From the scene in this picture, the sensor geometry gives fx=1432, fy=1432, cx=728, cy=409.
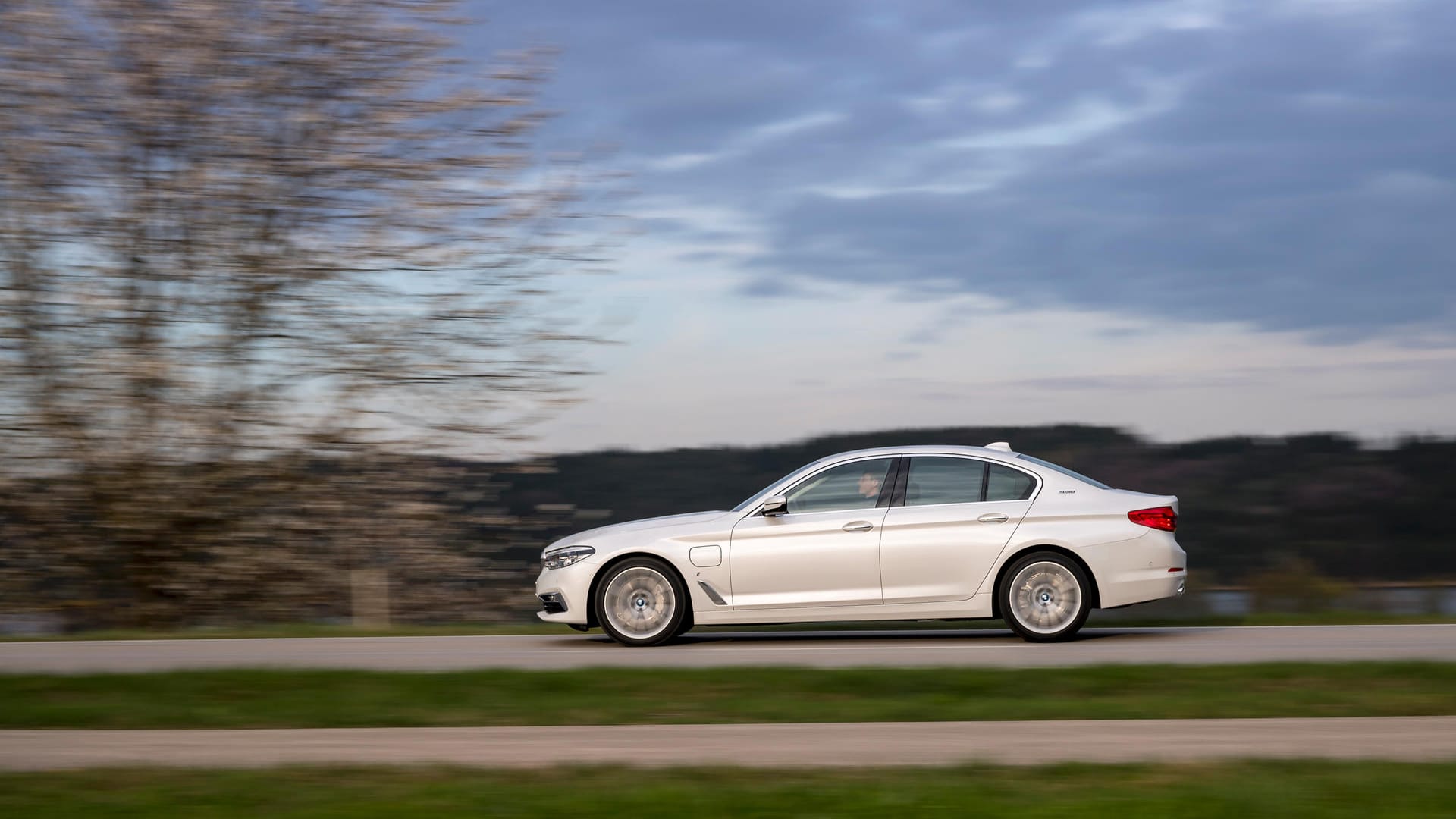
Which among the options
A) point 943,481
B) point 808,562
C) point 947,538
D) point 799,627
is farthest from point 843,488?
point 799,627

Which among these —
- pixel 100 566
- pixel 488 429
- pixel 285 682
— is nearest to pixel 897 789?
pixel 285 682

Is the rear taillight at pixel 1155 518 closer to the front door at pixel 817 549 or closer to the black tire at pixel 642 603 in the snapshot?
the front door at pixel 817 549

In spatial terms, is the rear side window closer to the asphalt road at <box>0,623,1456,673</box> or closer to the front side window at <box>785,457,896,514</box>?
the front side window at <box>785,457,896,514</box>

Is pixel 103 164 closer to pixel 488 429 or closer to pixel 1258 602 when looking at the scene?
pixel 488 429

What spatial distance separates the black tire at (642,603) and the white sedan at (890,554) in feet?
0.04

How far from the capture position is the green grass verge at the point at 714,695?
8.21 m

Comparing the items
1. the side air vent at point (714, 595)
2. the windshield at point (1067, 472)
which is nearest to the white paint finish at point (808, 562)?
the side air vent at point (714, 595)

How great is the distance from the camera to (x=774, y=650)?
11.7 metres

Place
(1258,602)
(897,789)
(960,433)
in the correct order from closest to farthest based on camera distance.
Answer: (897,789), (1258,602), (960,433)

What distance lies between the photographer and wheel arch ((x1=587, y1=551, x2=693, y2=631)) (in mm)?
11750

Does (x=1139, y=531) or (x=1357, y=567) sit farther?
(x=1357, y=567)

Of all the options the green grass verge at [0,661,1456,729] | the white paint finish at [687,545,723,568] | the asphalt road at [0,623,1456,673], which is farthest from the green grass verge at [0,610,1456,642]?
→ the green grass verge at [0,661,1456,729]

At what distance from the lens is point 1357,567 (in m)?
35.1

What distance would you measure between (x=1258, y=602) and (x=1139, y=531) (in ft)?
34.8
